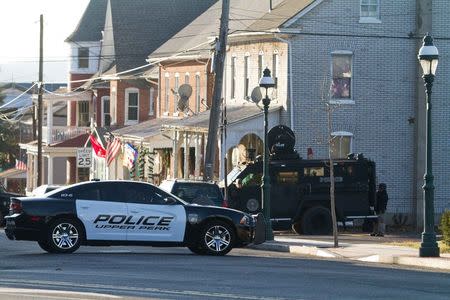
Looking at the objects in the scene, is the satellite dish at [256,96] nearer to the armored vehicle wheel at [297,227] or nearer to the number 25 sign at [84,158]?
the armored vehicle wheel at [297,227]

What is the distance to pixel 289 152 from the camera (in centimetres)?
Answer: 3794

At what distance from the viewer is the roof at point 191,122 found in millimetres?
42656

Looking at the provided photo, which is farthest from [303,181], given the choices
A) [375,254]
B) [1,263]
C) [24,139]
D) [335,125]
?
[24,139]

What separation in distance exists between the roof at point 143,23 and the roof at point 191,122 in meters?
6.00

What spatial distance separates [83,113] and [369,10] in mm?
31059

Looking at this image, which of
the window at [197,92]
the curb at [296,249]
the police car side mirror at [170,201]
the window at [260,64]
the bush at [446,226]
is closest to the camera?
the police car side mirror at [170,201]

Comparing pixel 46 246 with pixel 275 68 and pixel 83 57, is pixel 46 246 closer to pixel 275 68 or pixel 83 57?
pixel 275 68

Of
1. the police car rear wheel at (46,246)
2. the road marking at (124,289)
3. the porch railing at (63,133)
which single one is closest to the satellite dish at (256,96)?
the police car rear wheel at (46,246)

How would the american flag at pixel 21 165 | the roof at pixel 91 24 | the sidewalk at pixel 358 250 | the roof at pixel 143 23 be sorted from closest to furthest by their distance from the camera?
the sidewalk at pixel 358 250 → the roof at pixel 143 23 → the roof at pixel 91 24 → the american flag at pixel 21 165

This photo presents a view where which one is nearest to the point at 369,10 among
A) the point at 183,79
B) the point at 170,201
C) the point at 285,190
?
the point at 285,190

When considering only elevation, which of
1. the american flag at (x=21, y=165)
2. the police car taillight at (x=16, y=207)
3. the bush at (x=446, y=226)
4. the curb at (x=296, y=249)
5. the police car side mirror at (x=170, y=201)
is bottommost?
the curb at (x=296, y=249)

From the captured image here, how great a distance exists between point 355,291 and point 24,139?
72604 millimetres

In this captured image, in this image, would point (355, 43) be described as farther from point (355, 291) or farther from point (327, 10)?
point (355, 291)

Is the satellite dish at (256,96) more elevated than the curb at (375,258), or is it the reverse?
the satellite dish at (256,96)
